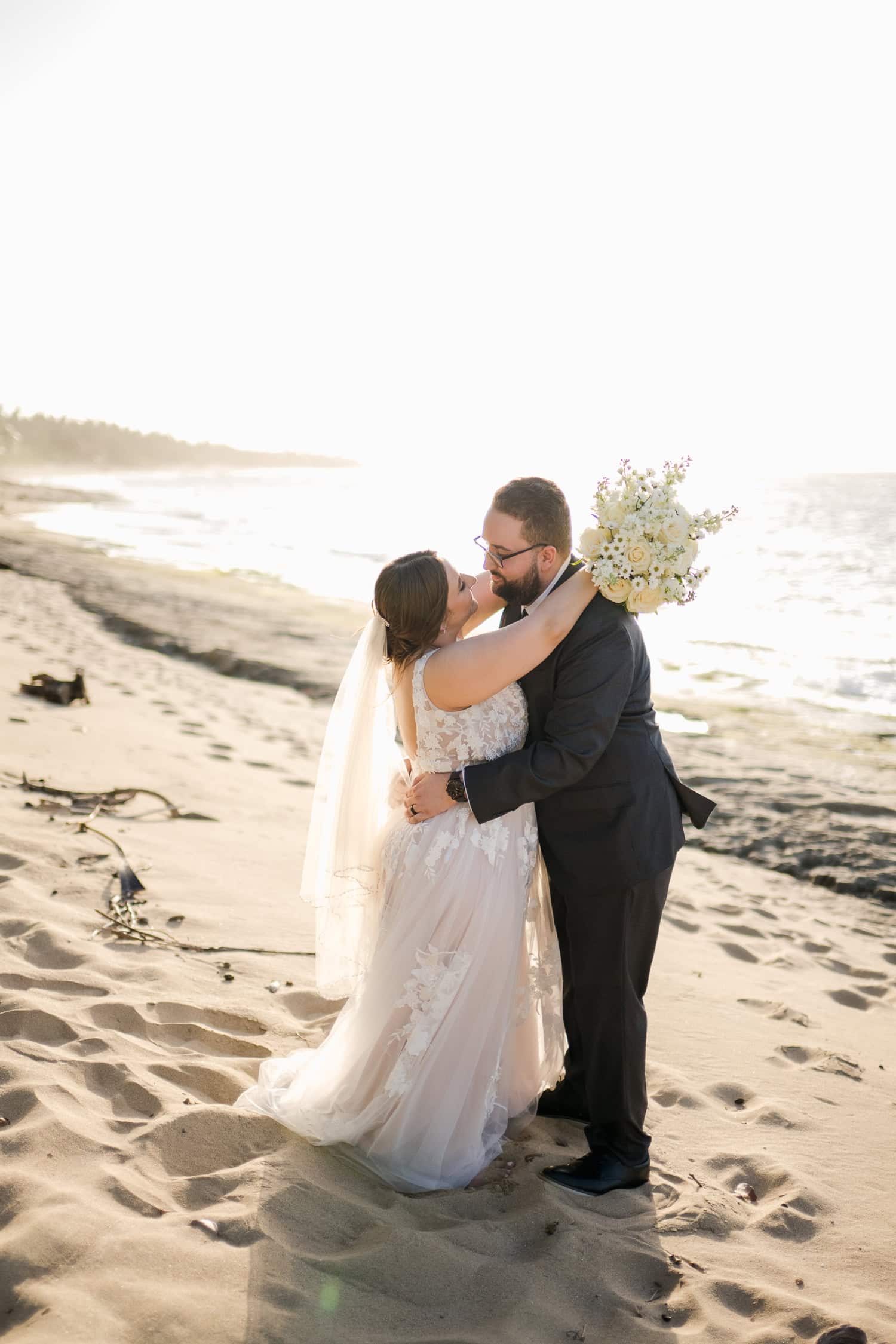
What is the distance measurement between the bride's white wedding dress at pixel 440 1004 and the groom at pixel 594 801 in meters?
0.12

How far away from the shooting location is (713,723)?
38.3ft

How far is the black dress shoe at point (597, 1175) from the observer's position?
10.6 feet

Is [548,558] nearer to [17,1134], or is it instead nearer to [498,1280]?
[498,1280]

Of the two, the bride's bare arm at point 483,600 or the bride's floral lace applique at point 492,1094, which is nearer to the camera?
the bride's floral lace applique at point 492,1094

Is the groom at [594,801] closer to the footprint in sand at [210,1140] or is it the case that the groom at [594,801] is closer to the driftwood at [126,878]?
the footprint in sand at [210,1140]

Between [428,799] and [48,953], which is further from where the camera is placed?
[48,953]

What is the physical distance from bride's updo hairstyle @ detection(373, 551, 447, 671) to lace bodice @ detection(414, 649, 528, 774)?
0.08 m

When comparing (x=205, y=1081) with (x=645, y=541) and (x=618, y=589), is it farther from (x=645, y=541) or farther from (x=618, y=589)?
(x=645, y=541)

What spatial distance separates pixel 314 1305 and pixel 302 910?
2.82 m

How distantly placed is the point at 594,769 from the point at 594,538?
31.2 inches

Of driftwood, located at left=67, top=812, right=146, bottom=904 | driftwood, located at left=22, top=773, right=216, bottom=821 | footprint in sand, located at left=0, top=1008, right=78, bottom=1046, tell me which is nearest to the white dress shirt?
footprint in sand, located at left=0, top=1008, right=78, bottom=1046

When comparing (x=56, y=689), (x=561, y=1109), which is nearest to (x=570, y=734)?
(x=561, y=1109)

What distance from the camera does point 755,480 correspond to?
115750 millimetres

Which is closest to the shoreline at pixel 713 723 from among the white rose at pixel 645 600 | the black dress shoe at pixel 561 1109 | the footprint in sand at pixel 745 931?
the white rose at pixel 645 600
